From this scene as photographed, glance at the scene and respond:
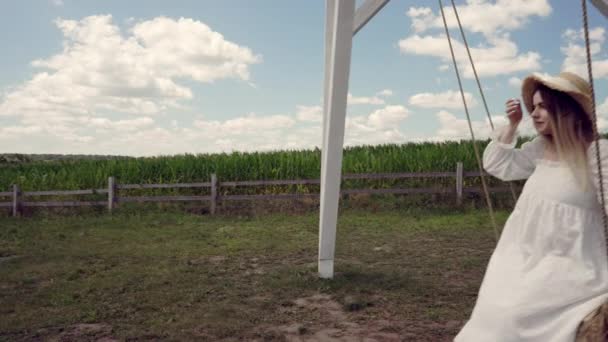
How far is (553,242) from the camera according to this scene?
73.8 inches

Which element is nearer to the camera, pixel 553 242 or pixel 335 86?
pixel 553 242

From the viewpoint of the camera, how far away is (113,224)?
1167 centimetres

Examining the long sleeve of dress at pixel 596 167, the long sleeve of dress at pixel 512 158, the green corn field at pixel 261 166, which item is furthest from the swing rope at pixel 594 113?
the green corn field at pixel 261 166

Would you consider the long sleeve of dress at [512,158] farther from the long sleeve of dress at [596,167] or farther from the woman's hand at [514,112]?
the long sleeve of dress at [596,167]

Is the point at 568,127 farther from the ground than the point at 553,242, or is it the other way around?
the point at 568,127

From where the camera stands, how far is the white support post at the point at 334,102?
163 inches

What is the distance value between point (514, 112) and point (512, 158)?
0.20 metres

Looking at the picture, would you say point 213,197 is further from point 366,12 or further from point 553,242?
point 553,242

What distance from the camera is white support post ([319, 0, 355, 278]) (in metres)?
4.15

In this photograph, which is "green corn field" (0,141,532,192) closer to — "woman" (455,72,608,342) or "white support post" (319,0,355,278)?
"white support post" (319,0,355,278)

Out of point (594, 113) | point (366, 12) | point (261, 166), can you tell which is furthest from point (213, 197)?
point (594, 113)

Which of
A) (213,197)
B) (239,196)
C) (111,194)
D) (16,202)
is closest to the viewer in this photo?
(239,196)

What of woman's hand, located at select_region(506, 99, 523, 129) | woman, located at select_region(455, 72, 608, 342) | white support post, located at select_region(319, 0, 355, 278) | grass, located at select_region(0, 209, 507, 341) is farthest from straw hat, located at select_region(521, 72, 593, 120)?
grass, located at select_region(0, 209, 507, 341)

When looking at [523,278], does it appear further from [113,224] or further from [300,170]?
[300,170]
